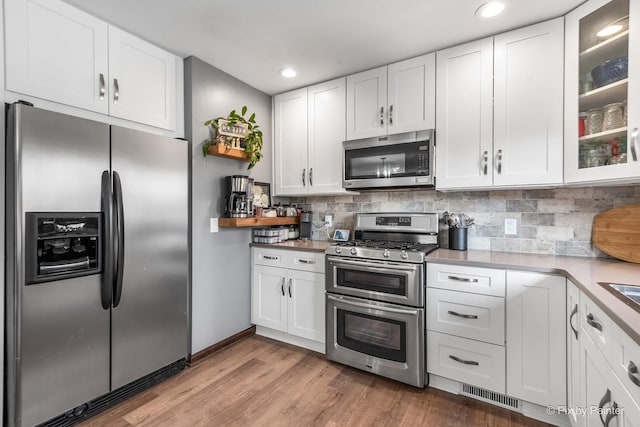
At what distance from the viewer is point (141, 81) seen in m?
2.15

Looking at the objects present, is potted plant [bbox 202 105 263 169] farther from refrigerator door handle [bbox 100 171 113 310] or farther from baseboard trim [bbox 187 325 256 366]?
baseboard trim [bbox 187 325 256 366]

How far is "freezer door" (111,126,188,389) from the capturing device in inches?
74.6

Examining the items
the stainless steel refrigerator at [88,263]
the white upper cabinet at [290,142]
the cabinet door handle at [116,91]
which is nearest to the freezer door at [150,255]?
the stainless steel refrigerator at [88,263]

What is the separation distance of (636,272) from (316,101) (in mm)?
2606

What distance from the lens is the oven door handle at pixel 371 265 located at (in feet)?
6.71

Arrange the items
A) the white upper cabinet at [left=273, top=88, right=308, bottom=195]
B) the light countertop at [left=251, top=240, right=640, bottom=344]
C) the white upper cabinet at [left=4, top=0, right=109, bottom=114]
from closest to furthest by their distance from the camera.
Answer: the light countertop at [left=251, top=240, right=640, bottom=344]
the white upper cabinet at [left=4, top=0, right=109, bottom=114]
the white upper cabinet at [left=273, top=88, right=308, bottom=195]

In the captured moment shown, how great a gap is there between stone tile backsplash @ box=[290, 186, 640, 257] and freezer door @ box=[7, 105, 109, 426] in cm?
239

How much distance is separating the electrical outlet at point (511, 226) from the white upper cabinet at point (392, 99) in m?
0.95

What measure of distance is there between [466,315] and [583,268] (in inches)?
27.1

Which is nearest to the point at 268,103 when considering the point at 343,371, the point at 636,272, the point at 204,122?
the point at 204,122

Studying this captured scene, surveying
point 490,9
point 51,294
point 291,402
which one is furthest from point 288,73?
point 291,402

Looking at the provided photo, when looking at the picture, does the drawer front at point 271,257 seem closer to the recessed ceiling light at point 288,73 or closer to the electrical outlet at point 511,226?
the recessed ceiling light at point 288,73

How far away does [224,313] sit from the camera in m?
2.68

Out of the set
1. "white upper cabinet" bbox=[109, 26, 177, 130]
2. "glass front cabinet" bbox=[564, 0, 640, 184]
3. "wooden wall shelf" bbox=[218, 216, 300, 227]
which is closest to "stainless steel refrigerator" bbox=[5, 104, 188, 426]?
"white upper cabinet" bbox=[109, 26, 177, 130]
